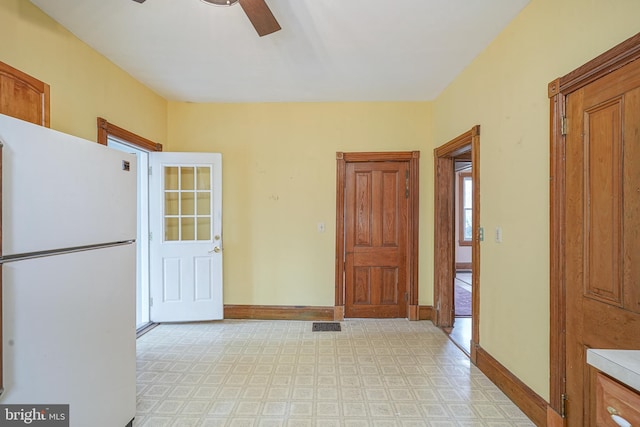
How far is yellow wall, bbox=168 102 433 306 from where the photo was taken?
11.6ft

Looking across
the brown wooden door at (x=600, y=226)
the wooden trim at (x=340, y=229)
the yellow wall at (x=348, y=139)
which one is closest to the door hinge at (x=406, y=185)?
the yellow wall at (x=348, y=139)

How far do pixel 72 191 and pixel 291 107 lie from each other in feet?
8.76

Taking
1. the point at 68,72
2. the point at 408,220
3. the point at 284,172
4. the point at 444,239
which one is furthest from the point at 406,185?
the point at 68,72

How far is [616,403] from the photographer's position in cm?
87

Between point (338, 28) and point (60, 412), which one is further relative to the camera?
point (338, 28)

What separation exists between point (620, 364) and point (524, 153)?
1462mm

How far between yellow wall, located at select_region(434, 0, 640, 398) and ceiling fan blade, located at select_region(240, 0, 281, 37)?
1.64 m

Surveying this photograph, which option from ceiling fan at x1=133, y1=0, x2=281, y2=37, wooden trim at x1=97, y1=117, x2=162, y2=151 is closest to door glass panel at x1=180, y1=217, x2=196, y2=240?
wooden trim at x1=97, y1=117, x2=162, y2=151

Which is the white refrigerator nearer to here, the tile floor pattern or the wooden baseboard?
the tile floor pattern

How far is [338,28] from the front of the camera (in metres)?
2.09

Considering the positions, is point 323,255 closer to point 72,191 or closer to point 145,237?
point 145,237

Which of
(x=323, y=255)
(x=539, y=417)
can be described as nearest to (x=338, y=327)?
(x=323, y=255)

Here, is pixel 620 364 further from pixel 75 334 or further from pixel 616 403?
pixel 75 334

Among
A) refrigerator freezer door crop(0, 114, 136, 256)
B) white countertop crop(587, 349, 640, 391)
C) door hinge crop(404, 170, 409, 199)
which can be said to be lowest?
white countertop crop(587, 349, 640, 391)
